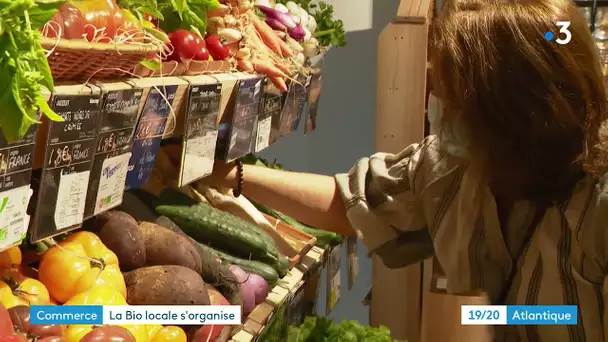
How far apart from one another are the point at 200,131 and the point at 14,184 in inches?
27.9

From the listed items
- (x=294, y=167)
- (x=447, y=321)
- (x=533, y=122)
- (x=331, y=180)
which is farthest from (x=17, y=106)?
(x=294, y=167)

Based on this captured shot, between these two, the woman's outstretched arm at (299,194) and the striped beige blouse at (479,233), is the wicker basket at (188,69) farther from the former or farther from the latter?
the striped beige blouse at (479,233)

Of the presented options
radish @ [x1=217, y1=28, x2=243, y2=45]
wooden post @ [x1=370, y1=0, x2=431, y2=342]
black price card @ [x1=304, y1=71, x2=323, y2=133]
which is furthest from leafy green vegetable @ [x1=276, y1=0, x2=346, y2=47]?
radish @ [x1=217, y1=28, x2=243, y2=45]

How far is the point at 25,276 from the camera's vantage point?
4.94 feet

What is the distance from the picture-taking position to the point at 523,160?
1.57 metres

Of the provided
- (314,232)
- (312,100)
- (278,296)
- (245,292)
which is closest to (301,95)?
(312,100)

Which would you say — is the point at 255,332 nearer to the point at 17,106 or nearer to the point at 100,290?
the point at 100,290

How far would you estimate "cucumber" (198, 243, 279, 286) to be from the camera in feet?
7.17

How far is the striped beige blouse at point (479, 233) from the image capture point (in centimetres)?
157

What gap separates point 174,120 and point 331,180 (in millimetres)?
649

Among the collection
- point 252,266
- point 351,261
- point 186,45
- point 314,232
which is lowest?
point 351,261

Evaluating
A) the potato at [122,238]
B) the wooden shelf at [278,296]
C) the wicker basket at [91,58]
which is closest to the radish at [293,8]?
the wooden shelf at [278,296]

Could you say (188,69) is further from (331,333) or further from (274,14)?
(274,14)

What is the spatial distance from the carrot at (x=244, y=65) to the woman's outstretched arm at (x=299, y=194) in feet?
0.92
